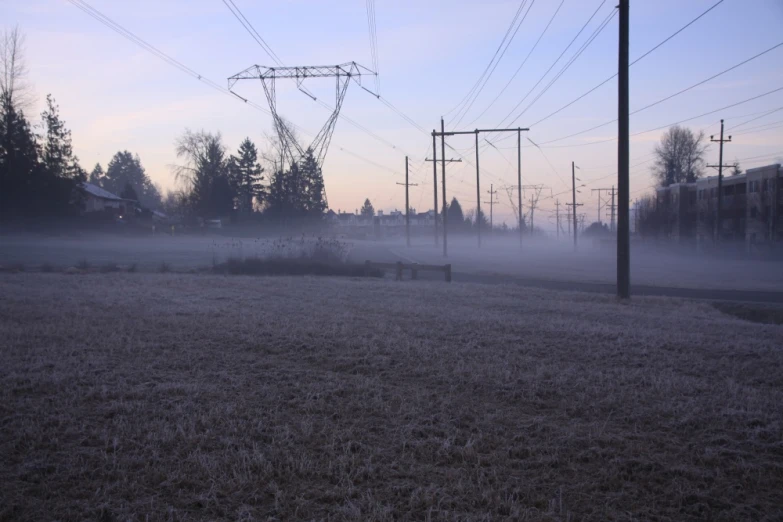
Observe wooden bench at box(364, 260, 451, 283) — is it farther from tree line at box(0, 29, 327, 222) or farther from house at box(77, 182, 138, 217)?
house at box(77, 182, 138, 217)

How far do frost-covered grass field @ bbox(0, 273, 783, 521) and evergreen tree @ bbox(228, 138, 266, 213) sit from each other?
7610 cm

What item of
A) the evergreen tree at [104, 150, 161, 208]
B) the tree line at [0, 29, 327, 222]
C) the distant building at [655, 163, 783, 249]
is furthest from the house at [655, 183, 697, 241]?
the evergreen tree at [104, 150, 161, 208]

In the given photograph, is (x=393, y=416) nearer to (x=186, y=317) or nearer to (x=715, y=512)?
(x=715, y=512)

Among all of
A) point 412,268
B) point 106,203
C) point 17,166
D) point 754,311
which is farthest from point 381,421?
point 106,203

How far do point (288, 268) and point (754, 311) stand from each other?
18427mm

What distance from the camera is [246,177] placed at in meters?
86.4

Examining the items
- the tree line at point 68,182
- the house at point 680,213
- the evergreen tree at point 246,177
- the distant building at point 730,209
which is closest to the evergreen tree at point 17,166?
the tree line at point 68,182

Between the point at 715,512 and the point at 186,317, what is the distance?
10251mm

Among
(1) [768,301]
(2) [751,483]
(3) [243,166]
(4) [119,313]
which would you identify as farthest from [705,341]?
(3) [243,166]

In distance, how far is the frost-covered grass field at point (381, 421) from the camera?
446 cm

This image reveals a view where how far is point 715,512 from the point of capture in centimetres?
435

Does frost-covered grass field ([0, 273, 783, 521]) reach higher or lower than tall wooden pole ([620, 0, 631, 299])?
lower

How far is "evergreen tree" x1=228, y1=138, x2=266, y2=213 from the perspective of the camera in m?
85.5

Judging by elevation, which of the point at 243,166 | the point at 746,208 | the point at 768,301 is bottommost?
the point at 768,301
